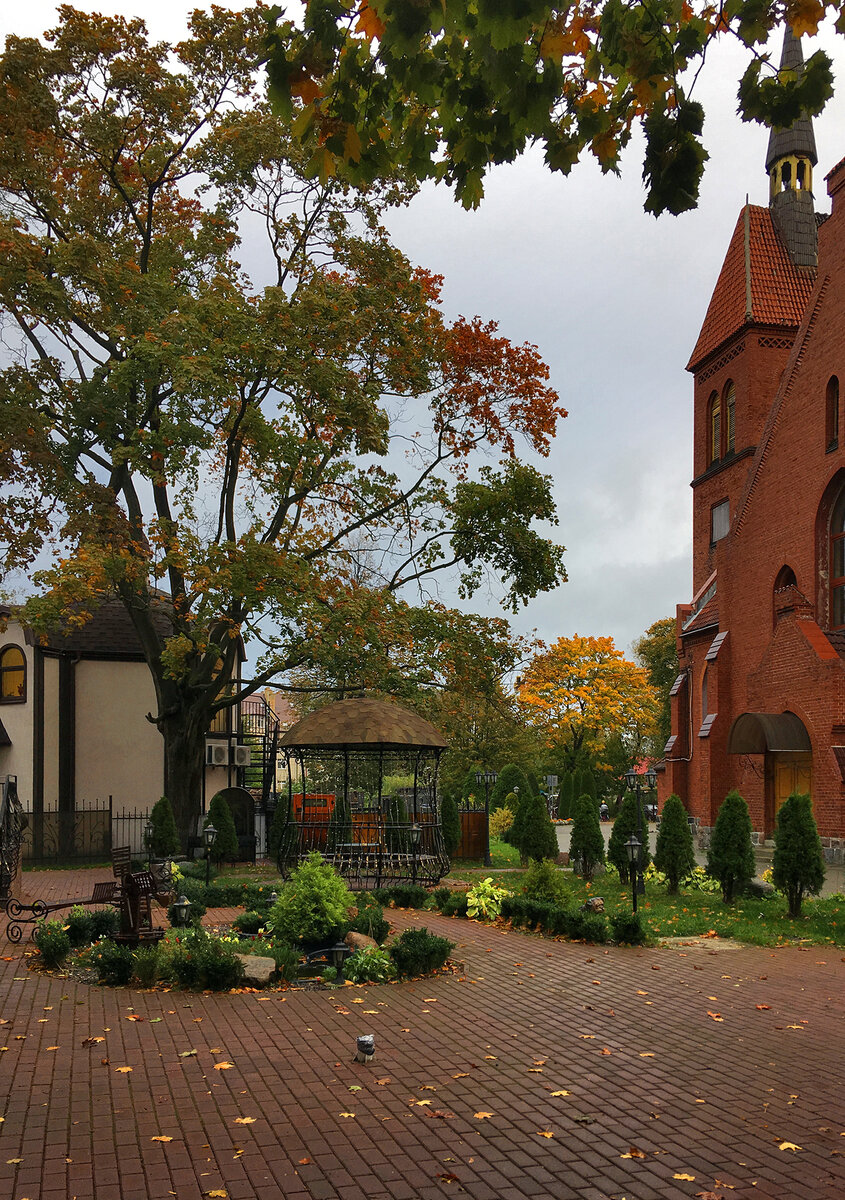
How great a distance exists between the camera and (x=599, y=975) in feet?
36.2

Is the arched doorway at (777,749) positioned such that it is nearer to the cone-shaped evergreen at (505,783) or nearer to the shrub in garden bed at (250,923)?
the shrub in garden bed at (250,923)

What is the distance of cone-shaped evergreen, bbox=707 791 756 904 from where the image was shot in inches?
646

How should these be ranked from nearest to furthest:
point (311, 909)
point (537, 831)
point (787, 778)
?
point (311, 909) → point (537, 831) → point (787, 778)

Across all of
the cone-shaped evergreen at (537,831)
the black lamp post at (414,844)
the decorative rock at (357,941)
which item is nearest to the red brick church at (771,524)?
the cone-shaped evergreen at (537,831)

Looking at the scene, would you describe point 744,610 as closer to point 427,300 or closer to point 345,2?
point 427,300

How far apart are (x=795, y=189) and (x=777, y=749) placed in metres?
24.3

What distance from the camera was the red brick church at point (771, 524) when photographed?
25.4 metres

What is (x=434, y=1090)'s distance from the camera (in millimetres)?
6934

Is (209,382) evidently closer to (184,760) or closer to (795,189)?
(184,760)

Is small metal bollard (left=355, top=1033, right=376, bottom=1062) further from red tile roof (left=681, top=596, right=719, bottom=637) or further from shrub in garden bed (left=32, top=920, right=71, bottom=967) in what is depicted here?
red tile roof (left=681, top=596, right=719, bottom=637)

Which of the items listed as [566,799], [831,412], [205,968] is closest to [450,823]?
[831,412]

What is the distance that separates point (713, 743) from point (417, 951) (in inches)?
860

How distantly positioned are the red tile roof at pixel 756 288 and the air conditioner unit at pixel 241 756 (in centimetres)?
2167

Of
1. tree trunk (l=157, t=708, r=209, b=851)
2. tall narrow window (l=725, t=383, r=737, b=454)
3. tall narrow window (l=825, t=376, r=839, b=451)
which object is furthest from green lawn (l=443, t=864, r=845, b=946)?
tall narrow window (l=725, t=383, r=737, b=454)
